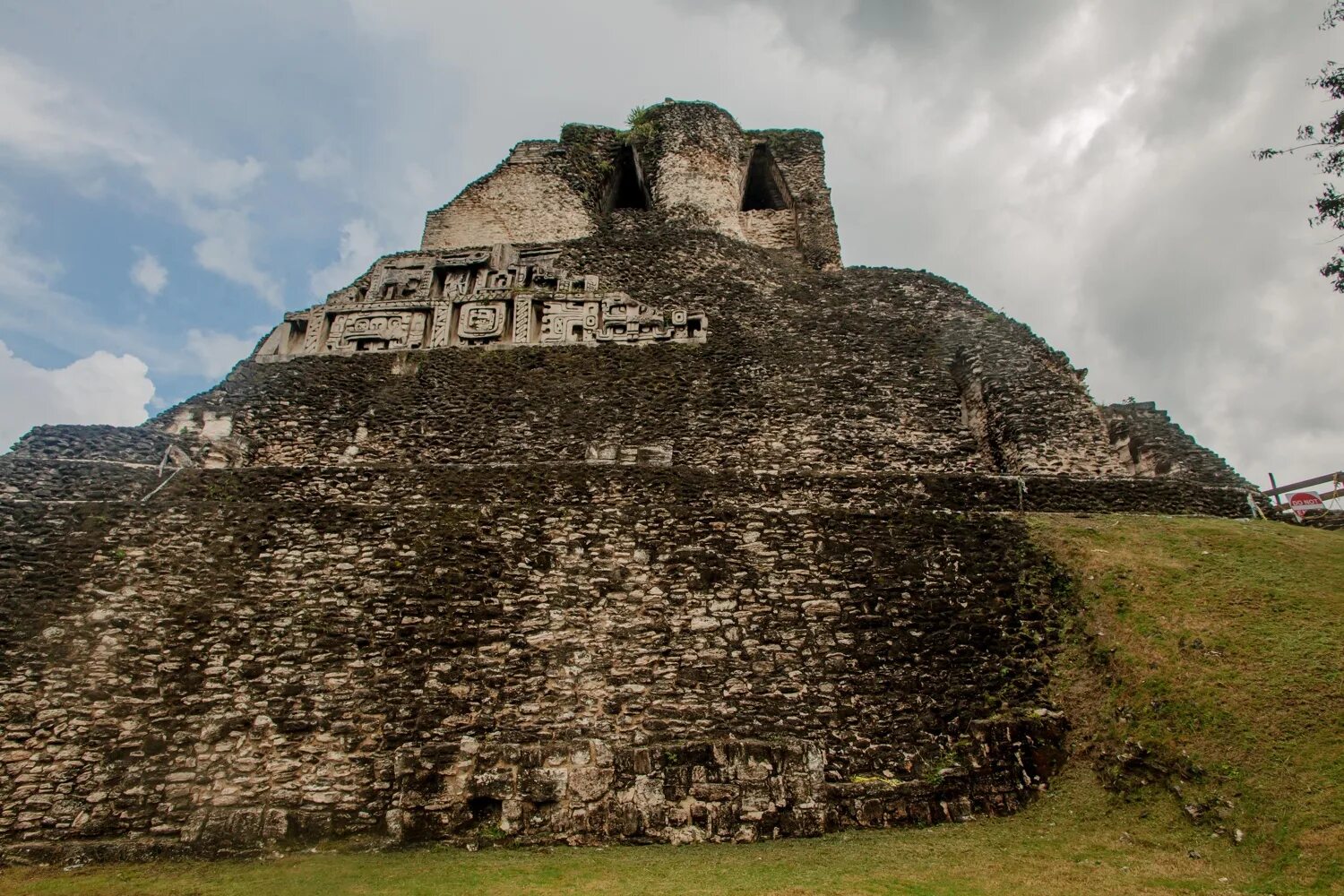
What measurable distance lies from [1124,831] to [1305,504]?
8.02 meters

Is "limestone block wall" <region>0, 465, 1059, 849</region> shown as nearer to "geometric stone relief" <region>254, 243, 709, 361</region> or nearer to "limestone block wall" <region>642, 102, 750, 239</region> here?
"geometric stone relief" <region>254, 243, 709, 361</region>

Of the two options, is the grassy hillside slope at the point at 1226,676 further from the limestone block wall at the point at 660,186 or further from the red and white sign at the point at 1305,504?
the limestone block wall at the point at 660,186

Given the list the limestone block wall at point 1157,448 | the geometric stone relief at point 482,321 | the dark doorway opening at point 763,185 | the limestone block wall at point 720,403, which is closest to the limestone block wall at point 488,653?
the limestone block wall at point 720,403

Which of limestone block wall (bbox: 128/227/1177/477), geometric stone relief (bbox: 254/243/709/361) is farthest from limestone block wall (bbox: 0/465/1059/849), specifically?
geometric stone relief (bbox: 254/243/709/361)

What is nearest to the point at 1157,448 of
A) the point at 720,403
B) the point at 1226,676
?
the point at 1226,676

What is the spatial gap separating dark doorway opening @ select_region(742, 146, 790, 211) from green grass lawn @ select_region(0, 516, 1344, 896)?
1716 centimetres

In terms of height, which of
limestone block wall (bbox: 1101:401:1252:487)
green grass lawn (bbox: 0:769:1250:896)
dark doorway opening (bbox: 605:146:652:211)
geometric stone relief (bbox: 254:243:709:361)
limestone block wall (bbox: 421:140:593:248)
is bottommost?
green grass lawn (bbox: 0:769:1250:896)

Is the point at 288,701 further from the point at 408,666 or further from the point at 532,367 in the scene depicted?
the point at 532,367

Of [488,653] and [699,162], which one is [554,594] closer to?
[488,653]

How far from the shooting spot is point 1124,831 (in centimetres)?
638

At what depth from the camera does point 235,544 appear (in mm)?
9164

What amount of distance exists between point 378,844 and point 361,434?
7264 mm

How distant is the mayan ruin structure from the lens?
23.4ft

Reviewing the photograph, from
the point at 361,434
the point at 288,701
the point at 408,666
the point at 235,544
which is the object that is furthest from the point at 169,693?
the point at 361,434
